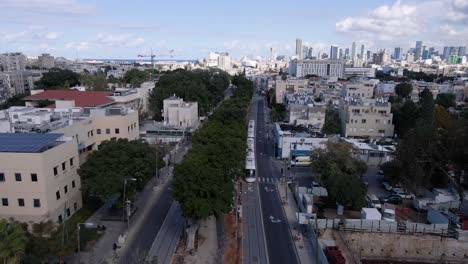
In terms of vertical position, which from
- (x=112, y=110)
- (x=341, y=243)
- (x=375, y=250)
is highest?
(x=112, y=110)

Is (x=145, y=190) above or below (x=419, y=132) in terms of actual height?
below

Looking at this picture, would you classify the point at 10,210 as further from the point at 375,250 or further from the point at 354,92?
the point at 354,92

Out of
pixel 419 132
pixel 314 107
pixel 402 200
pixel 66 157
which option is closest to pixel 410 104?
pixel 314 107

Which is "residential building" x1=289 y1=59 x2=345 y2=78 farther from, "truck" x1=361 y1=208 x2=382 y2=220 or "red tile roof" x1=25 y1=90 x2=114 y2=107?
"truck" x1=361 y1=208 x2=382 y2=220

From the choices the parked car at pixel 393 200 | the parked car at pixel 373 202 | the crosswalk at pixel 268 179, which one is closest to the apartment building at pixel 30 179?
the crosswalk at pixel 268 179

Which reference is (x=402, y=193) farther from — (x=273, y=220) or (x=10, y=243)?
(x=10, y=243)

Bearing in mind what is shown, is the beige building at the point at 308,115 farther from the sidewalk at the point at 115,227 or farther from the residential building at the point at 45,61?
the residential building at the point at 45,61

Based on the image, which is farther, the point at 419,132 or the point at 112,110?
the point at 112,110
